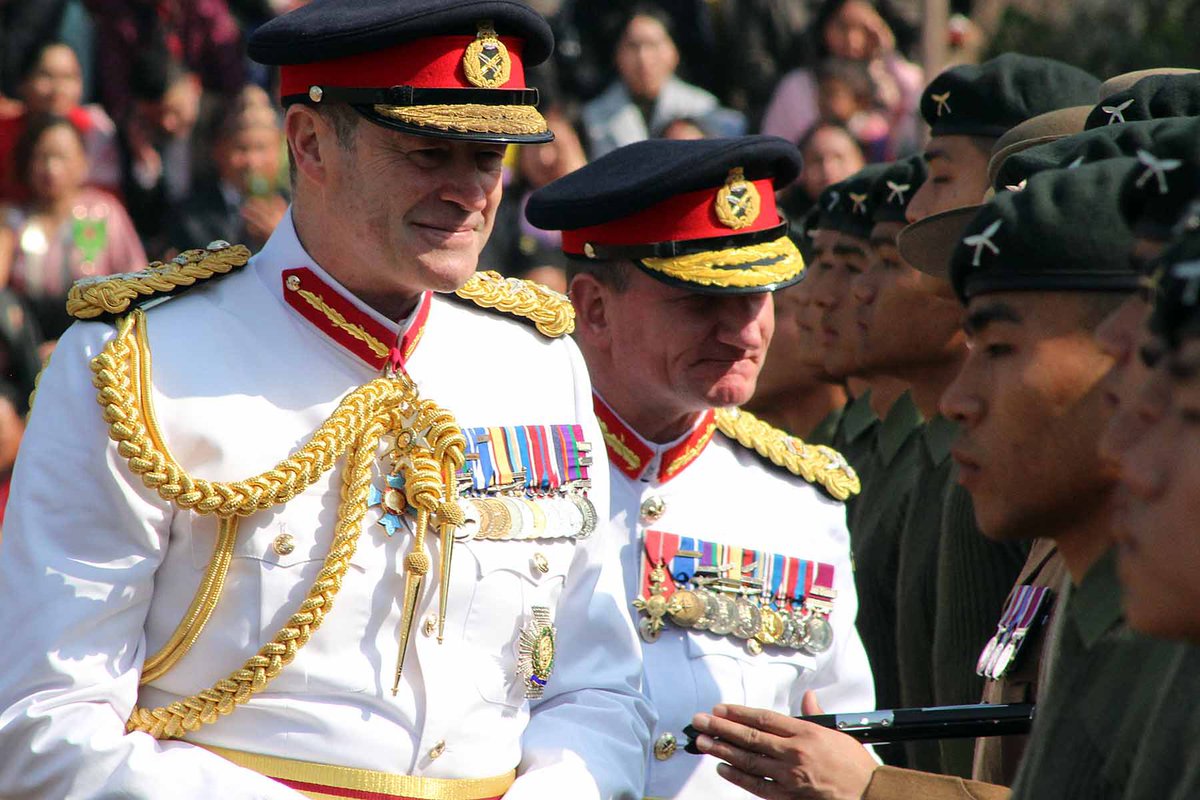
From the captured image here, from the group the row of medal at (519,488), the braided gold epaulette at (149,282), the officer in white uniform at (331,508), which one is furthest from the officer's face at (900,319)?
the braided gold epaulette at (149,282)

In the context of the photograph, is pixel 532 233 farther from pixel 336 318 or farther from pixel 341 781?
pixel 341 781

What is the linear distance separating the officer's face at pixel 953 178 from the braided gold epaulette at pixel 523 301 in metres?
1.83

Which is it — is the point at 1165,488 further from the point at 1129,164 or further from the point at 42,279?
the point at 42,279

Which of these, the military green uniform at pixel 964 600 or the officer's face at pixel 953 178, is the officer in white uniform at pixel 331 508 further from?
the officer's face at pixel 953 178

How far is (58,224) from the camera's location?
8.53m

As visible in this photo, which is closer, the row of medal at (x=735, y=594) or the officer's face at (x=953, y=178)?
the row of medal at (x=735, y=594)

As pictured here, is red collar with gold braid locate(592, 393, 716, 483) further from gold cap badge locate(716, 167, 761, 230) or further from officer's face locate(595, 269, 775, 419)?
gold cap badge locate(716, 167, 761, 230)

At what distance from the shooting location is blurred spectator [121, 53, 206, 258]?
354 inches

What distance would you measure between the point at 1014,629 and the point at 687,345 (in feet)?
4.04

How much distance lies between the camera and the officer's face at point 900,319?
17.6 feet

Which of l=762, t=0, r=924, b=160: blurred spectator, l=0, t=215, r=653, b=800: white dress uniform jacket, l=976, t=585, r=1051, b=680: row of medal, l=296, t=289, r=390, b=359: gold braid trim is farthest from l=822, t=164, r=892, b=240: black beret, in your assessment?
l=762, t=0, r=924, b=160: blurred spectator

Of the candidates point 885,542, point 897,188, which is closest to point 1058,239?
point 885,542

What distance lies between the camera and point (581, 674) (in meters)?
3.40

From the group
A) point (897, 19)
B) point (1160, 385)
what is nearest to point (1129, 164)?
point (1160, 385)
